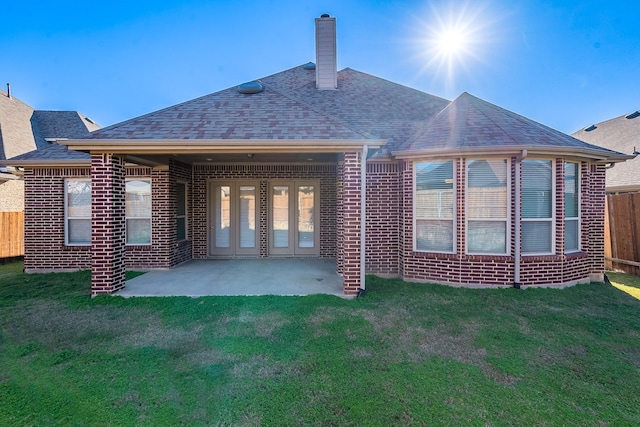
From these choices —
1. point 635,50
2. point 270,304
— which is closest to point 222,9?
point 270,304

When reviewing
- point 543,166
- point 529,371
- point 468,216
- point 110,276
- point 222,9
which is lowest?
point 529,371

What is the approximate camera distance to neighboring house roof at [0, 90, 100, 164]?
41.8 feet

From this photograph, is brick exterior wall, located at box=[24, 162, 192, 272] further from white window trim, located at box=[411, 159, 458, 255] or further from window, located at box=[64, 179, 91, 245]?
white window trim, located at box=[411, 159, 458, 255]

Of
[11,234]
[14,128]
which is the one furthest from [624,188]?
[14,128]

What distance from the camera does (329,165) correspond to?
9.65 meters

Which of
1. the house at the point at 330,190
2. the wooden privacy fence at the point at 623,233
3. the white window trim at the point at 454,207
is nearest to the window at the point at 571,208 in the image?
the house at the point at 330,190

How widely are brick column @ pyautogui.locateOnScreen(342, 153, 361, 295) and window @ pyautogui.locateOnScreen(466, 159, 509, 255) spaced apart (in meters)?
2.50

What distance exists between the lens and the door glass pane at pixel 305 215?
9.70 metres

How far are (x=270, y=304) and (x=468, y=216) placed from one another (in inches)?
172

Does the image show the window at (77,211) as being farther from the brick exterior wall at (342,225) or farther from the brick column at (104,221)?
the brick column at (104,221)

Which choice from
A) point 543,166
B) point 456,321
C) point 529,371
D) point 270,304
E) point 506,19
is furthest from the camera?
point 506,19

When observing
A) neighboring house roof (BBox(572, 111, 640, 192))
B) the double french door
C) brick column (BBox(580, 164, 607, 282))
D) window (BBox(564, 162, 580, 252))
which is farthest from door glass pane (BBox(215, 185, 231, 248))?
neighboring house roof (BBox(572, 111, 640, 192))

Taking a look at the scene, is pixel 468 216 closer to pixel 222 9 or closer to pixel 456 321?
pixel 456 321

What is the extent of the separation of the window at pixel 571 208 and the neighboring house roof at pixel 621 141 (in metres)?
4.84
